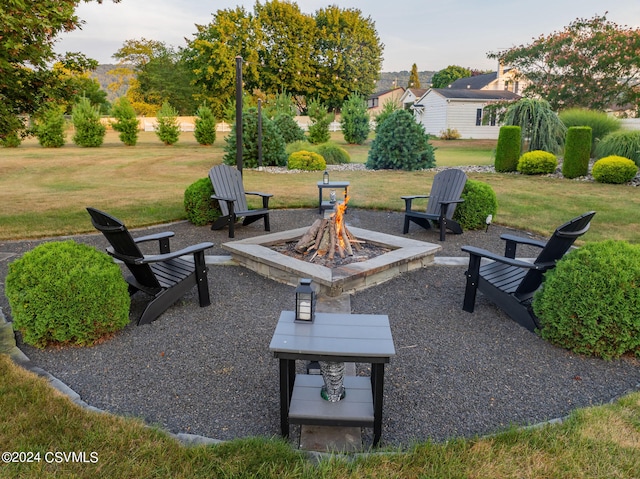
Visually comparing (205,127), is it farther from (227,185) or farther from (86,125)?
(227,185)

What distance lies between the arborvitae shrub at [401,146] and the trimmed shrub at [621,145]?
4.92 meters

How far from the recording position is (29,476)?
6.13ft

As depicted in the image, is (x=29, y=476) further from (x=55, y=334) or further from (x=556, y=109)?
(x=556, y=109)

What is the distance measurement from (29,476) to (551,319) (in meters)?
3.13

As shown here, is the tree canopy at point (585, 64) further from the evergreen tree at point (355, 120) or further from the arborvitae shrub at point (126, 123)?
the arborvitae shrub at point (126, 123)

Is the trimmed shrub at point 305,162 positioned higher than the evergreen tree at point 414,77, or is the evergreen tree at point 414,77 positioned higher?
the evergreen tree at point 414,77

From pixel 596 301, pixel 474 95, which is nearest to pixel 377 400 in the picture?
pixel 596 301

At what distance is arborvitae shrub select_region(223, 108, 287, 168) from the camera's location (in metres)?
14.2

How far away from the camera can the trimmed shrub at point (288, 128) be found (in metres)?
17.9

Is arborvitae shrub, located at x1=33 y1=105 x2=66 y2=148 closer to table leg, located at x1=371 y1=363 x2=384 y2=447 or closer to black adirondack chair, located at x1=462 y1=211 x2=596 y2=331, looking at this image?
black adirondack chair, located at x1=462 y1=211 x2=596 y2=331

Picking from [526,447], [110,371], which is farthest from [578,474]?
[110,371]

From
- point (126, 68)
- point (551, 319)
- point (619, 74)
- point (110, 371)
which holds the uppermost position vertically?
point (126, 68)

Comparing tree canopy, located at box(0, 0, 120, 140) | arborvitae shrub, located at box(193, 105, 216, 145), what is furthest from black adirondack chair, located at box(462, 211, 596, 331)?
arborvitae shrub, located at box(193, 105, 216, 145)

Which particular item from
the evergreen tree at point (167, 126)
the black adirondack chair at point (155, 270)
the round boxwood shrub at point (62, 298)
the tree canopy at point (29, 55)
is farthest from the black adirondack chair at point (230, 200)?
the evergreen tree at point (167, 126)
